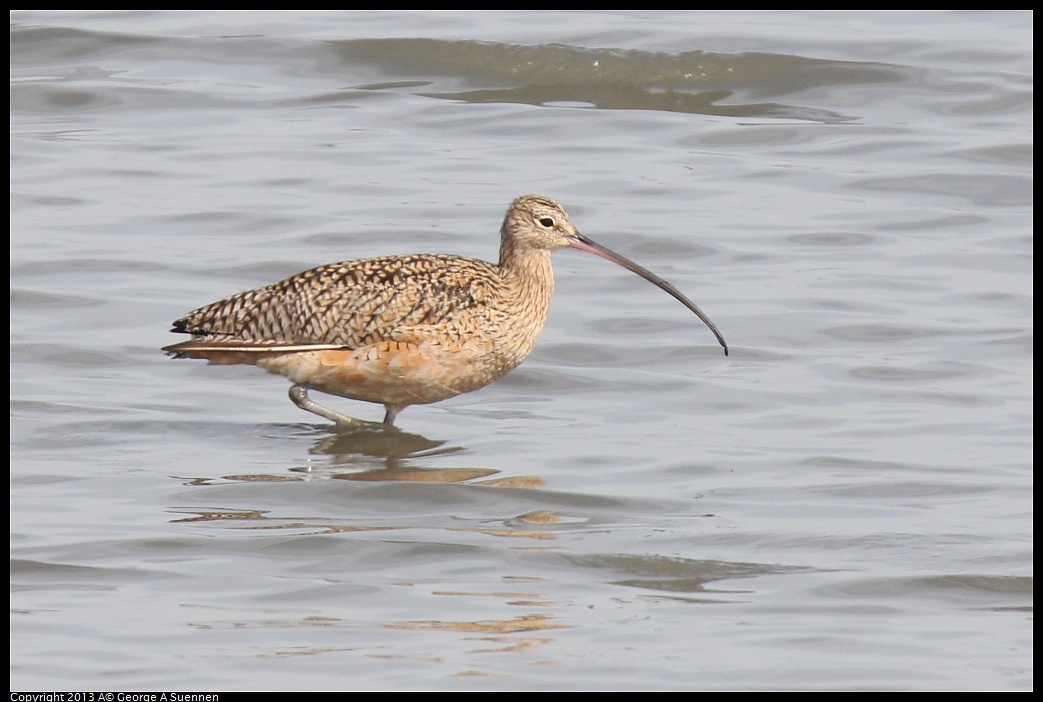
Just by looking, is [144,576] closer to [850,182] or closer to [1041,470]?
[1041,470]

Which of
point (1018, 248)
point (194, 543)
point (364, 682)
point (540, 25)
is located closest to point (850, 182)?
point (1018, 248)

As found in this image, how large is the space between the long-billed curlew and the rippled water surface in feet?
1.09

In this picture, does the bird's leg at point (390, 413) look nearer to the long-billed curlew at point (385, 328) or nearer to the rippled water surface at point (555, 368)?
the long-billed curlew at point (385, 328)

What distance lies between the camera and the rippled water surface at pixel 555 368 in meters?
6.76

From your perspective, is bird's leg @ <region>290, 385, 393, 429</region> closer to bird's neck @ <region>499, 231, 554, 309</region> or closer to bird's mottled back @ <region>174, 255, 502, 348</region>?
bird's mottled back @ <region>174, 255, 502, 348</region>

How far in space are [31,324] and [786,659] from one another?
21.1 ft

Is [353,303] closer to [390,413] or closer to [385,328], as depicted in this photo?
[385,328]

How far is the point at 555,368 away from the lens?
11008 mm

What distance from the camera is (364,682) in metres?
6.20

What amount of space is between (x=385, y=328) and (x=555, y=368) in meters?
1.74

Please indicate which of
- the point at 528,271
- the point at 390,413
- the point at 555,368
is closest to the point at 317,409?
the point at 390,413

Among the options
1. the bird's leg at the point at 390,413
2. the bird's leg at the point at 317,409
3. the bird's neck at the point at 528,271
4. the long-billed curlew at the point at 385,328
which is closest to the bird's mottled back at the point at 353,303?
the long-billed curlew at the point at 385,328

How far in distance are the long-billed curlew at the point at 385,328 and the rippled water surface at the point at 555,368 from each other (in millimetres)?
333

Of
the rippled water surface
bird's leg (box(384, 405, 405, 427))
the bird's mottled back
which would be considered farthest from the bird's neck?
bird's leg (box(384, 405, 405, 427))
